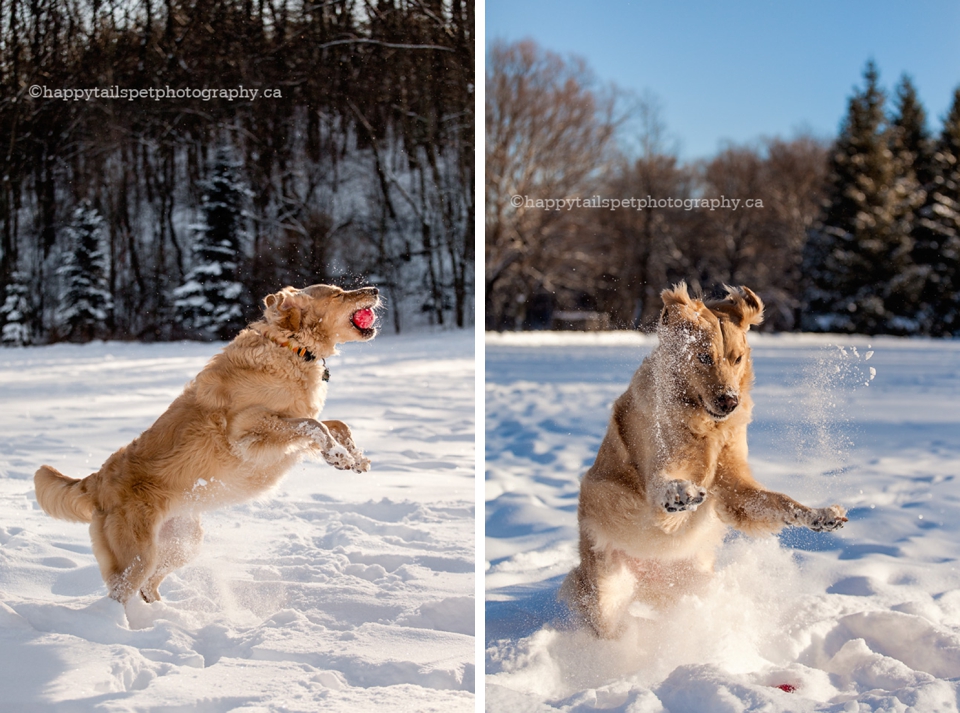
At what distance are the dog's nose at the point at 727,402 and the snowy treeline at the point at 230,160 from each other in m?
2.96

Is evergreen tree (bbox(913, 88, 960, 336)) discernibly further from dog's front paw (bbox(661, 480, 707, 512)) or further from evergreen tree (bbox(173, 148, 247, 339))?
dog's front paw (bbox(661, 480, 707, 512))

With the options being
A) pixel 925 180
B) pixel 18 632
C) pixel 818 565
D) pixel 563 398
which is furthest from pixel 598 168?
pixel 925 180

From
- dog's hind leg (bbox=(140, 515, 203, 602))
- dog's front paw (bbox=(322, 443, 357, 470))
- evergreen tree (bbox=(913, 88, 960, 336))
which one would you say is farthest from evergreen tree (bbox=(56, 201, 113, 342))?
evergreen tree (bbox=(913, 88, 960, 336))

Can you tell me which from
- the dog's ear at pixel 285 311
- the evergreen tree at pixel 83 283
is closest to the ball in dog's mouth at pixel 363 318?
the dog's ear at pixel 285 311

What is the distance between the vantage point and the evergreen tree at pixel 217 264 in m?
5.16

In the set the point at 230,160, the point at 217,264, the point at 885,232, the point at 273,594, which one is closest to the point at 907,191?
the point at 885,232

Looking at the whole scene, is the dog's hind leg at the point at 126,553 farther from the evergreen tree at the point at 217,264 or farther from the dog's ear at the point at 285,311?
the evergreen tree at the point at 217,264

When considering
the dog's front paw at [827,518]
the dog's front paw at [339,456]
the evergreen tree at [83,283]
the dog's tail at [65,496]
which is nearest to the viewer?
the dog's front paw at [827,518]

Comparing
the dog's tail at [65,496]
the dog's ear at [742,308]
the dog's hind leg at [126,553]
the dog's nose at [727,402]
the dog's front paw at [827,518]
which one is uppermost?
the dog's ear at [742,308]

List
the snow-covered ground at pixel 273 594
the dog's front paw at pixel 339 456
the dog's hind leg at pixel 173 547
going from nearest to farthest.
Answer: the snow-covered ground at pixel 273 594, the dog's front paw at pixel 339 456, the dog's hind leg at pixel 173 547

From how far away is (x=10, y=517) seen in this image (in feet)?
10.0

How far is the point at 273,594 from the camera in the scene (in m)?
2.51

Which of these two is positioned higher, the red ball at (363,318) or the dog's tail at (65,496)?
the red ball at (363,318)

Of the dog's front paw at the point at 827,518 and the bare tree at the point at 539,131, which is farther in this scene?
the bare tree at the point at 539,131
